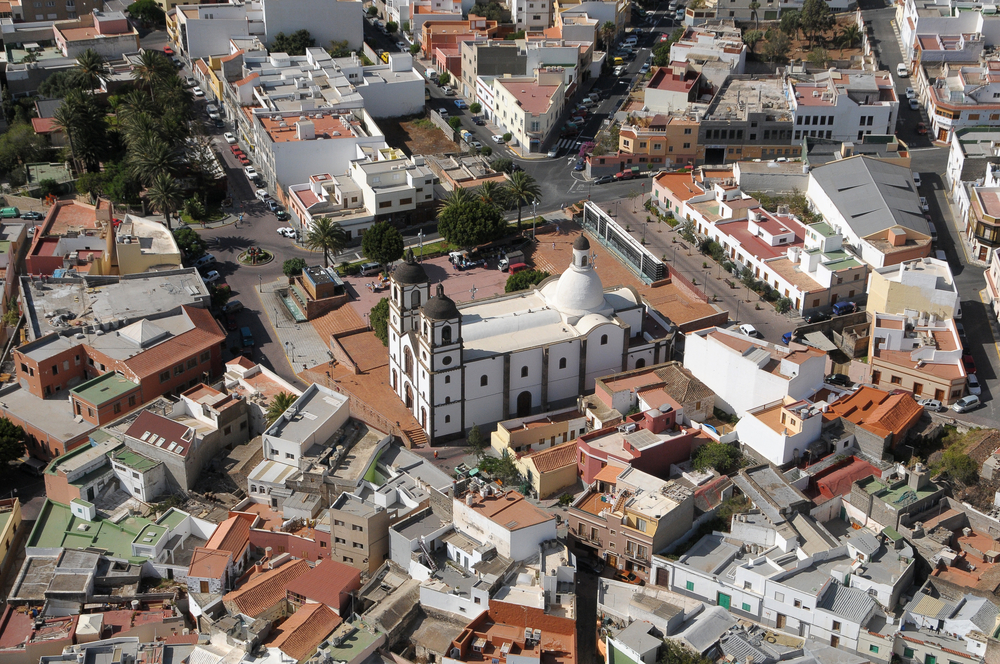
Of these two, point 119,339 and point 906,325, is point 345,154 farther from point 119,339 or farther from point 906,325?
point 906,325

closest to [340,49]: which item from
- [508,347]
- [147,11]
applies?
[147,11]

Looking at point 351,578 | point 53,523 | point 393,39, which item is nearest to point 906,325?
point 351,578

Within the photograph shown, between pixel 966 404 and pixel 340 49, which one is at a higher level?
pixel 340 49

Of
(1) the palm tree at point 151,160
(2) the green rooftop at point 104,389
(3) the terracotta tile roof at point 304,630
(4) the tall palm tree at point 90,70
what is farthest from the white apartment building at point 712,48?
(3) the terracotta tile roof at point 304,630

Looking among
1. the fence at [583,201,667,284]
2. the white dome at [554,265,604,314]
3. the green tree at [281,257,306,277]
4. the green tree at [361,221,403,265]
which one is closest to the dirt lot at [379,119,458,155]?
the fence at [583,201,667,284]

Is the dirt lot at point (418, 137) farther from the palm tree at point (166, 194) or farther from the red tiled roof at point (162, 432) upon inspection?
the red tiled roof at point (162, 432)

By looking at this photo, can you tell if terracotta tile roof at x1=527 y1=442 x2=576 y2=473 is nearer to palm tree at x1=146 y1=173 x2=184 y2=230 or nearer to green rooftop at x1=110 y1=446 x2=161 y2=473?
green rooftop at x1=110 y1=446 x2=161 y2=473

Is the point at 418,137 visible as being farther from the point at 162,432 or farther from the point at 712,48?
the point at 162,432
